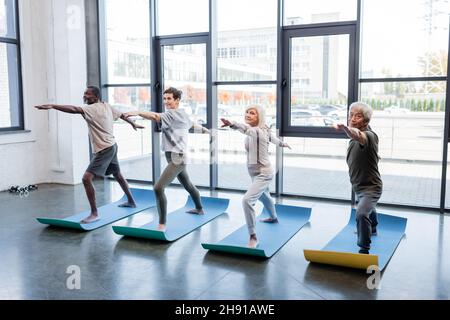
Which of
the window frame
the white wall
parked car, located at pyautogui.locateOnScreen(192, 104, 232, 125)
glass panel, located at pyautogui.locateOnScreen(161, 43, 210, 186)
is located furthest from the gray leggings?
the window frame

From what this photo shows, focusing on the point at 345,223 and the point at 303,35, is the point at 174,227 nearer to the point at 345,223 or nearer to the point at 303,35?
the point at 345,223

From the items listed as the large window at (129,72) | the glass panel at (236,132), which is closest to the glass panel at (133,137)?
the large window at (129,72)

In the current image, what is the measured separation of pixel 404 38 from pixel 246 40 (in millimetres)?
2075

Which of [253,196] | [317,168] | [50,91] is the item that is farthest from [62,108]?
[317,168]

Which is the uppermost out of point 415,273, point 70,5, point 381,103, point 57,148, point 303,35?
point 70,5

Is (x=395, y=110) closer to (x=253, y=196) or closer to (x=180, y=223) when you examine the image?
(x=253, y=196)

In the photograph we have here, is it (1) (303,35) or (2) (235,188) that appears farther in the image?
(2) (235,188)

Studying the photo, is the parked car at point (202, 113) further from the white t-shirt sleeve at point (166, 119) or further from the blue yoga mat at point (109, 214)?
the white t-shirt sleeve at point (166, 119)

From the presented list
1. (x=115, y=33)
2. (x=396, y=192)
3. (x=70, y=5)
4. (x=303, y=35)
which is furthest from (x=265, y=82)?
(x=70, y=5)

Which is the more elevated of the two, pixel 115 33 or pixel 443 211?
pixel 115 33

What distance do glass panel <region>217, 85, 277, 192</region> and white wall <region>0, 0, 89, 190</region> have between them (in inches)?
90.6

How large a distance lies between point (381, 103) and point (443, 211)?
1.51 meters

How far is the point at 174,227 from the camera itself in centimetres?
475

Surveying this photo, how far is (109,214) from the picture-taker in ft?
17.3
